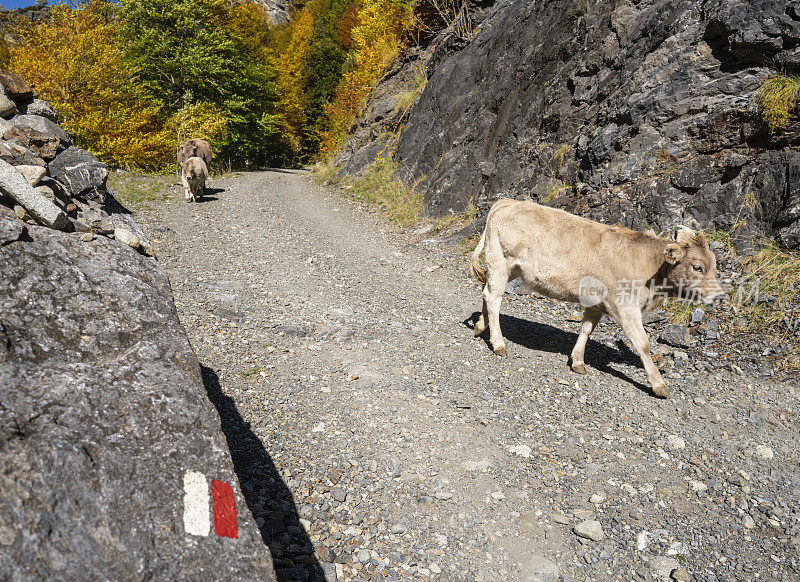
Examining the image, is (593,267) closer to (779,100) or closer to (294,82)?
(779,100)

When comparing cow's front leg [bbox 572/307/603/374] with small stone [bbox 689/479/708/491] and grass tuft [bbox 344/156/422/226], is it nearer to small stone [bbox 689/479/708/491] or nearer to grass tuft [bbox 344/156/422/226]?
small stone [bbox 689/479/708/491]

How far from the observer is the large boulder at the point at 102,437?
6.03 feet

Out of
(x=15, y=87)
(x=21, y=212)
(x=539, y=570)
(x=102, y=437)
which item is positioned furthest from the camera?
(x=15, y=87)

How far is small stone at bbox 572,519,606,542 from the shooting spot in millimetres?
3883

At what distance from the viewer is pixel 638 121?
10969mm

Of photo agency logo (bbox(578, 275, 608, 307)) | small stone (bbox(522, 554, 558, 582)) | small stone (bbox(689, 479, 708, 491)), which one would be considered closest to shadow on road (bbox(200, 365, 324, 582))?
small stone (bbox(522, 554, 558, 582))

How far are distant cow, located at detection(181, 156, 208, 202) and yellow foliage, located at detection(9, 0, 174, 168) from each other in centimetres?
663

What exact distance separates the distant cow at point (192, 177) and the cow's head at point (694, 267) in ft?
52.2

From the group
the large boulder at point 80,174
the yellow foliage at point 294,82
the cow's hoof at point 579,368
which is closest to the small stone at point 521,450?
the cow's hoof at point 579,368

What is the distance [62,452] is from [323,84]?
52165mm

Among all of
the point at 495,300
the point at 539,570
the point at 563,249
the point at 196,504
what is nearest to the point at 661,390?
the point at 563,249

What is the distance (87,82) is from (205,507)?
24004 millimetres

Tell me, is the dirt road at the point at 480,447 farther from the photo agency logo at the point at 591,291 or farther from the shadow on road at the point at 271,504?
the photo agency logo at the point at 591,291

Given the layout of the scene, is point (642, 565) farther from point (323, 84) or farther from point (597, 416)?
point (323, 84)
